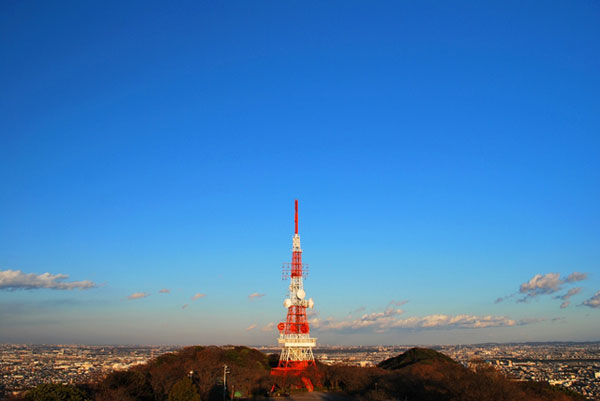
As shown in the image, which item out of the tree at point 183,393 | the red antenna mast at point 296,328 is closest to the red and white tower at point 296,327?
the red antenna mast at point 296,328

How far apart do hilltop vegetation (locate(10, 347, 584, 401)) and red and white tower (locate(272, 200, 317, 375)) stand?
1986mm

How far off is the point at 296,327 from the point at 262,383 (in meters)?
7.46

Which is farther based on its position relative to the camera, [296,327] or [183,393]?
[296,327]

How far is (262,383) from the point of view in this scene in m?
54.1

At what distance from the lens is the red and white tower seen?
2218 inches

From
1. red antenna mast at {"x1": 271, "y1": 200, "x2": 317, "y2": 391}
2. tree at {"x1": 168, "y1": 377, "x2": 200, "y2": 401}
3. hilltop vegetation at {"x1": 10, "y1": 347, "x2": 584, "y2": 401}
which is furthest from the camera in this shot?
red antenna mast at {"x1": 271, "y1": 200, "x2": 317, "y2": 391}

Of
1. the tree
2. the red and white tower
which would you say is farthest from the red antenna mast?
the tree

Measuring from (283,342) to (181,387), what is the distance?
21706mm

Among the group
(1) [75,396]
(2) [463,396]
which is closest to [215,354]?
(1) [75,396]

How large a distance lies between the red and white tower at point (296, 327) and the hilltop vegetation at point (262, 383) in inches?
78.2

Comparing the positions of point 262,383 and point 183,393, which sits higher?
point 183,393

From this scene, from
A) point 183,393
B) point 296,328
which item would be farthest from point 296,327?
point 183,393

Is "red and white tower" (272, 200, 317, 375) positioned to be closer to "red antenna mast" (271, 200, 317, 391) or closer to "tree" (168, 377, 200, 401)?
"red antenna mast" (271, 200, 317, 391)

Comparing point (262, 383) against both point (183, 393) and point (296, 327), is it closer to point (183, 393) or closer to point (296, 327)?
point (296, 327)
